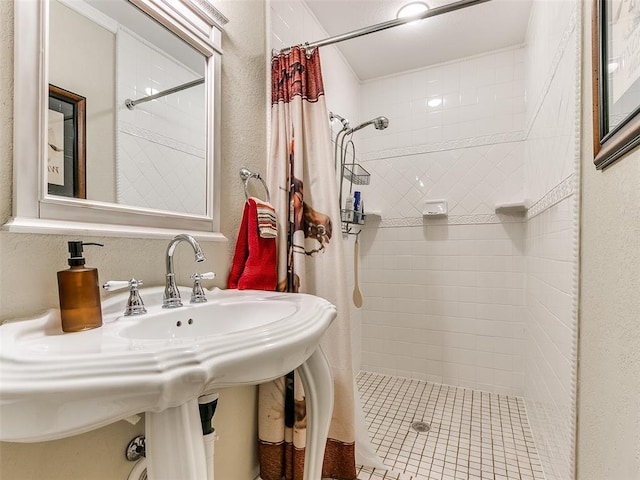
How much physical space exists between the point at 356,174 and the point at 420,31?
0.93m

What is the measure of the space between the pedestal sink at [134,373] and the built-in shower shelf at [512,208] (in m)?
1.74

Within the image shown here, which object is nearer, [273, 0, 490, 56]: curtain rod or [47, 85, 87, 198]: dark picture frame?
[47, 85, 87, 198]: dark picture frame

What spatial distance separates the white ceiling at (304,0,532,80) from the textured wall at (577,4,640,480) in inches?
42.3

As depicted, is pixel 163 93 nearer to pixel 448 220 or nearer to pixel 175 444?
pixel 175 444

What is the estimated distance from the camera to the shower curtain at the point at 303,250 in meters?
1.29

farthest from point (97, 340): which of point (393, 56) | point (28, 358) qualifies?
point (393, 56)

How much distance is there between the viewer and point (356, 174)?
2320mm

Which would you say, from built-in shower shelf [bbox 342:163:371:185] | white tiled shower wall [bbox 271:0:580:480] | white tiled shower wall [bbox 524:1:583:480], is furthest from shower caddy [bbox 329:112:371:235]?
white tiled shower wall [bbox 524:1:583:480]

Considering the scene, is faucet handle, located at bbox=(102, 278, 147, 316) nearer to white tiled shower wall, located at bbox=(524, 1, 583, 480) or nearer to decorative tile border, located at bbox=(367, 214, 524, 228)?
white tiled shower wall, located at bbox=(524, 1, 583, 480)

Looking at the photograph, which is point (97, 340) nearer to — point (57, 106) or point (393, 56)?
point (57, 106)

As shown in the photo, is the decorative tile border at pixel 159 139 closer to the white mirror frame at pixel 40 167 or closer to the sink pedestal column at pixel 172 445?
the white mirror frame at pixel 40 167

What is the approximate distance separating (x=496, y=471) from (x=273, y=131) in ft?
5.75

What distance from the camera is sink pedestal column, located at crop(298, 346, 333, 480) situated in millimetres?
932

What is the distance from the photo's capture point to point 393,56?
7.26 ft
